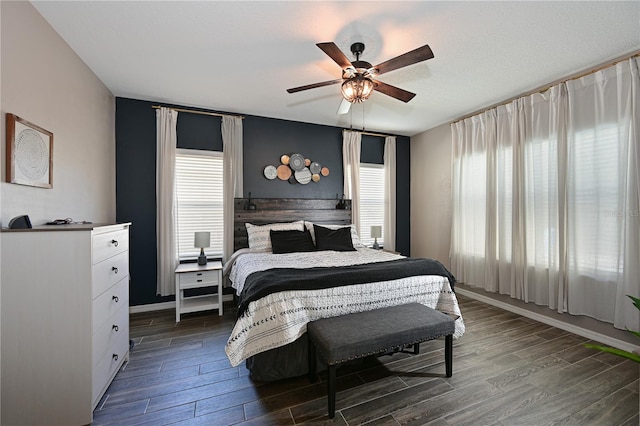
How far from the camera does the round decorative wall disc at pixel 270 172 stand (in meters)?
4.04

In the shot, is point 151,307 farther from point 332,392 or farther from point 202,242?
point 332,392

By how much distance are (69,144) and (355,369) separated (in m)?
3.13

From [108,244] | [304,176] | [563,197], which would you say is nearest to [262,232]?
[304,176]

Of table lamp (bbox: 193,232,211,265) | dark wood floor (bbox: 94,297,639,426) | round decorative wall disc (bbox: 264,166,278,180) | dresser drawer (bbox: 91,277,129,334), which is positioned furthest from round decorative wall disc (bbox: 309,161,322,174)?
dresser drawer (bbox: 91,277,129,334)

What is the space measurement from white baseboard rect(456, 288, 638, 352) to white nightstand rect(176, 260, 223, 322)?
11.9 feet

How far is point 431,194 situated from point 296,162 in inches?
97.8

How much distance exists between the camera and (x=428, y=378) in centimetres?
204

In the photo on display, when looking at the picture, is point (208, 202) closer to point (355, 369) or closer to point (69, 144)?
point (69, 144)

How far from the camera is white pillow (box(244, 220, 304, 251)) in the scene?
3568 mm

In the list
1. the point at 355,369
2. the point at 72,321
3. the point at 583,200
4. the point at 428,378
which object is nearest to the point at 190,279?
the point at 72,321

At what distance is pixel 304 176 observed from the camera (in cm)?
427

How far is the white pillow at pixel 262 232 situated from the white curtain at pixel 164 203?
3.35ft

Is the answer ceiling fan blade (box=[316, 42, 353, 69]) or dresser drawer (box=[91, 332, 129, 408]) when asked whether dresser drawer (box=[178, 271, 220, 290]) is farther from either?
ceiling fan blade (box=[316, 42, 353, 69])

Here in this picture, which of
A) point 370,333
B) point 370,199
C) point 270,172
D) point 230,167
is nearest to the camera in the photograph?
point 370,333
